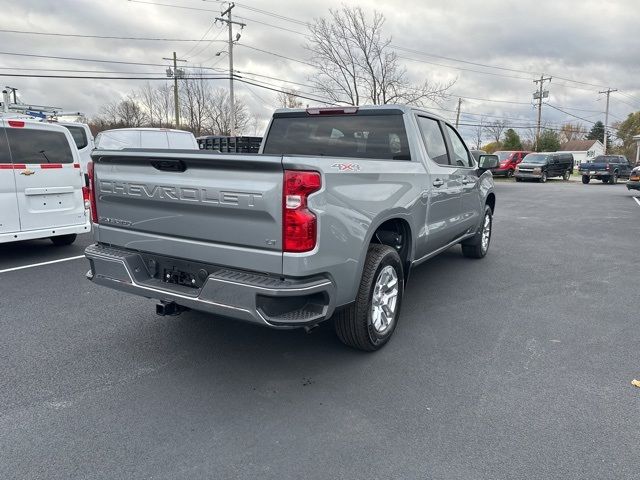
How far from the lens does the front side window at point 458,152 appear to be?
19.0 feet

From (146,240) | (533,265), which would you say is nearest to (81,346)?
(146,240)

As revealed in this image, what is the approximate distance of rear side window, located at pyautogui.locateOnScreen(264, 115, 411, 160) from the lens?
15.1ft

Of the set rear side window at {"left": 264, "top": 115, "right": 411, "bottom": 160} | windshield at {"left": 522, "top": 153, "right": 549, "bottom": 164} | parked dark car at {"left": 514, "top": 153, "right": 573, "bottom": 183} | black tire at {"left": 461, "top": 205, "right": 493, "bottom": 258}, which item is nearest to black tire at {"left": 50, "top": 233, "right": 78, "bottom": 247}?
rear side window at {"left": 264, "top": 115, "right": 411, "bottom": 160}

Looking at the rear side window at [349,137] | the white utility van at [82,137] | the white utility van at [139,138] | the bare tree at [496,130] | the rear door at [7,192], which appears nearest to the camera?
the rear side window at [349,137]

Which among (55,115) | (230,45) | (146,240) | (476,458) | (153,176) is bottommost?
(476,458)

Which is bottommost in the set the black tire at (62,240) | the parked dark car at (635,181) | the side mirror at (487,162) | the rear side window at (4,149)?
the black tire at (62,240)

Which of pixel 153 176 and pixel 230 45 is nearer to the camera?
pixel 153 176

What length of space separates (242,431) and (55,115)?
17975 mm

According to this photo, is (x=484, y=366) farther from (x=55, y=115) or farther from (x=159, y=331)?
(x=55, y=115)

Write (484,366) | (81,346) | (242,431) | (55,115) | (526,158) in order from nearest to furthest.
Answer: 1. (242,431)
2. (484,366)
3. (81,346)
4. (55,115)
5. (526,158)

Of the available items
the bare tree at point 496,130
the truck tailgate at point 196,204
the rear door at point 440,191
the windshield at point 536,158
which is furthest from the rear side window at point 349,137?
the bare tree at point 496,130

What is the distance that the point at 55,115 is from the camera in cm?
1730

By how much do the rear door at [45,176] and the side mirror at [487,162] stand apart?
5.84 m

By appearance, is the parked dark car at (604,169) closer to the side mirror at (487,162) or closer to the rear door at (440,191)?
the side mirror at (487,162)
